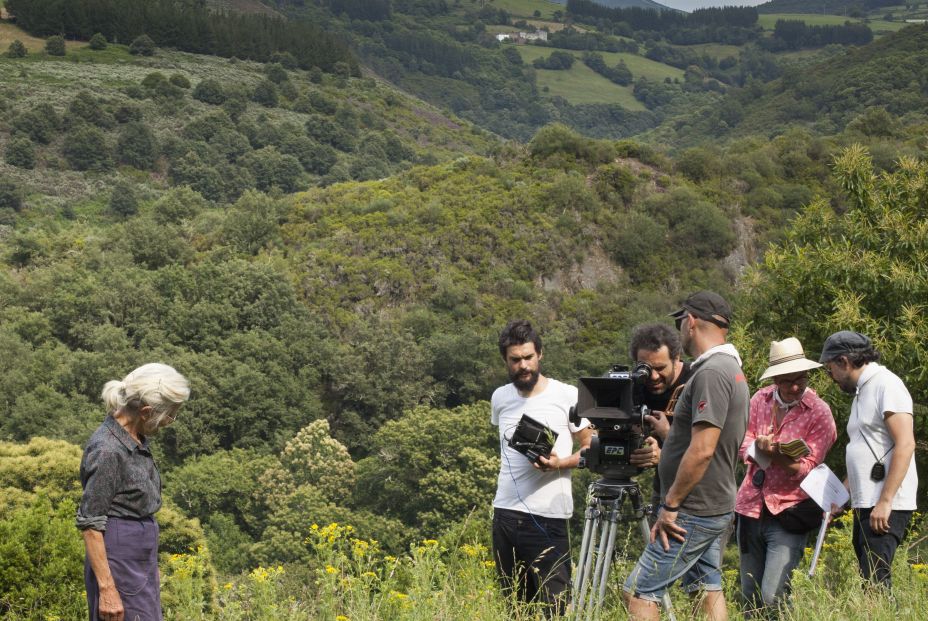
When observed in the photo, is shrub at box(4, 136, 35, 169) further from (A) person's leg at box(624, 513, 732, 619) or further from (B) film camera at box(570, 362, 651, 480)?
(A) person's leg at box(624, 513, 732, 619)

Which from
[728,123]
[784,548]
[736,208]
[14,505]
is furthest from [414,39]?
[784,548]

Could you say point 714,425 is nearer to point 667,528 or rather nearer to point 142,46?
point 667,528

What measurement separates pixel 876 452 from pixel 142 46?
345 feet

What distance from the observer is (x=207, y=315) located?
132 feet

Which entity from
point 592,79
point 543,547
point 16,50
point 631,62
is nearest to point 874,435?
point 543,547

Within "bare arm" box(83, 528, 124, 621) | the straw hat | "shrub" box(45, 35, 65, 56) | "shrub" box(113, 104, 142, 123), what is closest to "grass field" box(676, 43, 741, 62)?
"shrub" box(45, 35, 65, 56)

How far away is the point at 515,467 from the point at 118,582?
1774 mm

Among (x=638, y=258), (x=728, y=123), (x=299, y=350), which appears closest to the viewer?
(x=299, y=350)

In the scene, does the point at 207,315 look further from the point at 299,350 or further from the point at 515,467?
the point at 515,467

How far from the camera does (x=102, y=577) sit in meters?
3.46

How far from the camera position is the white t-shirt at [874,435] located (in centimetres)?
408

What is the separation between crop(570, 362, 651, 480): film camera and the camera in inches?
152

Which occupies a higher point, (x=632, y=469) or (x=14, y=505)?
(x=632, y=469)

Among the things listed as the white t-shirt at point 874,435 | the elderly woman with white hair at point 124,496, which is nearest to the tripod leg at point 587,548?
the white t-shirt at point 874,435
